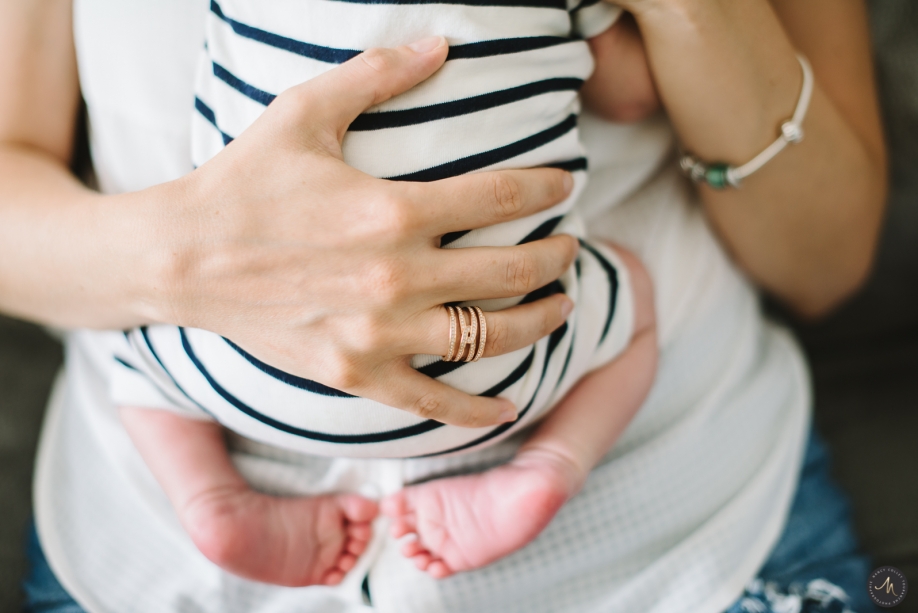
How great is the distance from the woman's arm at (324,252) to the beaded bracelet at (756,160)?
26 cm

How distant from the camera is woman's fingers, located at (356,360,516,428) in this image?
1.78 feet

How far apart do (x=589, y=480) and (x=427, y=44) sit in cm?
50

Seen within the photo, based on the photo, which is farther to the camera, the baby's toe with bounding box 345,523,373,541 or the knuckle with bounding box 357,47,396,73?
the baby's toe with bounding box 345,523,373,541

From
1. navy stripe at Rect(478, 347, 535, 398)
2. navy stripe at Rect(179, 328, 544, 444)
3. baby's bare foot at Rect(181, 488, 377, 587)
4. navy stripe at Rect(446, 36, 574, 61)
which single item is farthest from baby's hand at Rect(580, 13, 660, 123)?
baby's bare foot at Rect(181, 488, 377, 587)

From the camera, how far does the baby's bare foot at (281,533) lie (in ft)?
1.96

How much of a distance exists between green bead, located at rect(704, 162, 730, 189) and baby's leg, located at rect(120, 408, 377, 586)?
1.79 ft

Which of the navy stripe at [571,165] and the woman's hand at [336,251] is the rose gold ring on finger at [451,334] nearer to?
the woman's hand at [336,251]

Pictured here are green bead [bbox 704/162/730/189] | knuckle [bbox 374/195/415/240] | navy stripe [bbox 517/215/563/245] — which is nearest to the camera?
knuckle [bbox 374/195/415/240]

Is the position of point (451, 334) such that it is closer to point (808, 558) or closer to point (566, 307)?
point (566, 307)

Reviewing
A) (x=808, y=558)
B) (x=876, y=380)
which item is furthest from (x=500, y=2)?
(x=876, y=380)

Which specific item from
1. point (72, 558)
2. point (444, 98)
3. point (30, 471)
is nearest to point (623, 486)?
point (444, 98)

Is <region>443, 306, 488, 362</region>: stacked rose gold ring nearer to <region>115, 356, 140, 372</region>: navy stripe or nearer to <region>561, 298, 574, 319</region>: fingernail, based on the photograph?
<region>561, 298, 574, 319</region>: fingernail

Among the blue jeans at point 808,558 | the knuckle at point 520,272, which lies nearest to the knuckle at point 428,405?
the knuckle at point 520,272

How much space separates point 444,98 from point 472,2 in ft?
0.32
